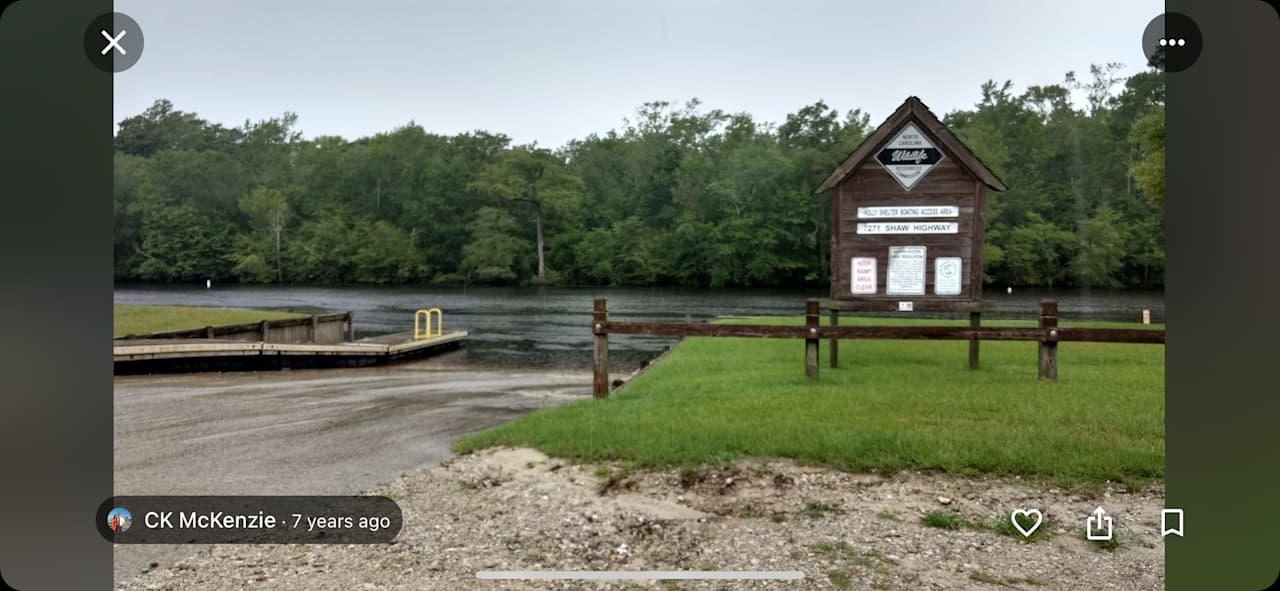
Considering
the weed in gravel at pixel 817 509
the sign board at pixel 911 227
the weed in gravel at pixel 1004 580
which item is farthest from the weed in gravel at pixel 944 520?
the sign board at pixel 911 227

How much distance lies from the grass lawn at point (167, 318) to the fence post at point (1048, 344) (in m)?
16.3

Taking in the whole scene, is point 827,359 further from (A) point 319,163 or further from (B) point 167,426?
(A) point 319,163

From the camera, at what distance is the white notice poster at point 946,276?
638cm

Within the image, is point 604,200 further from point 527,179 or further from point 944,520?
point 944,520

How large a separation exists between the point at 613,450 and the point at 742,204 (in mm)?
15582

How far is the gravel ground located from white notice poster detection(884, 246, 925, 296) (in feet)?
9.43

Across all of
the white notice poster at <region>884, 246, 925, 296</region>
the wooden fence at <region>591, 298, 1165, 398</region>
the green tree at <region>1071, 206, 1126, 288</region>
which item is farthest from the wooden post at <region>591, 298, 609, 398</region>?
the green tree at <region>1071, 206, 1126, 288</region>

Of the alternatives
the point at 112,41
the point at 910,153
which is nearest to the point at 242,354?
the point at 910,153

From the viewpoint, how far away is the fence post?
611cm

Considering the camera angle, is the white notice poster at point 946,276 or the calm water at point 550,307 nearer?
the white notice poster at point 946,276

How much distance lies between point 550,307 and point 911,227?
26.5 m

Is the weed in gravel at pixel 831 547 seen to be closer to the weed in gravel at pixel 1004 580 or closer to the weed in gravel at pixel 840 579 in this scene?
the weed in gravel at pixel 840 579

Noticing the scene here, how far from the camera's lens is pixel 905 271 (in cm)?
A: 645
